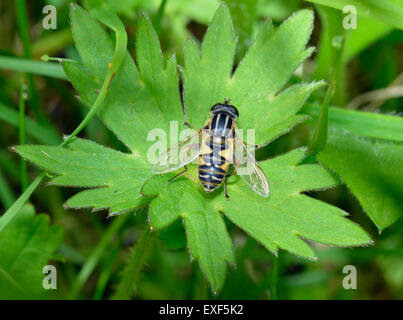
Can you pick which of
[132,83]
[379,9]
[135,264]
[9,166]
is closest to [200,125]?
[132,83]

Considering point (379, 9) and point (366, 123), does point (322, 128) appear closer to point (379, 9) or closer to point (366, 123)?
point (366, 123)

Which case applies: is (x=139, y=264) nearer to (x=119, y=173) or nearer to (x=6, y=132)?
(x=119, y=173)

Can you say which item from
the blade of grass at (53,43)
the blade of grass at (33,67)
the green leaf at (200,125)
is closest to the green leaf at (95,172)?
the green leaf at (200,125)

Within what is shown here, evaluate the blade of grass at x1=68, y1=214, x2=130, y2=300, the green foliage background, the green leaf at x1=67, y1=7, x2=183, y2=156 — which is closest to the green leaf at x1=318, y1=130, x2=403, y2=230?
the green foliage background

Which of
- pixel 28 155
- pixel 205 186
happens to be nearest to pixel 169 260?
pixel 205 186

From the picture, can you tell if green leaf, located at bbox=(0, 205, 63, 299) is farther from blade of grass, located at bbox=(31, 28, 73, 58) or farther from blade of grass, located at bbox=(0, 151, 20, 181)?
blade of grass, located at bbox=(31, 28, 73, 58)

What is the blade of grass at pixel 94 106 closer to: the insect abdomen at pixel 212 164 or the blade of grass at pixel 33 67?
the insect abdomen at pixel 212 164
